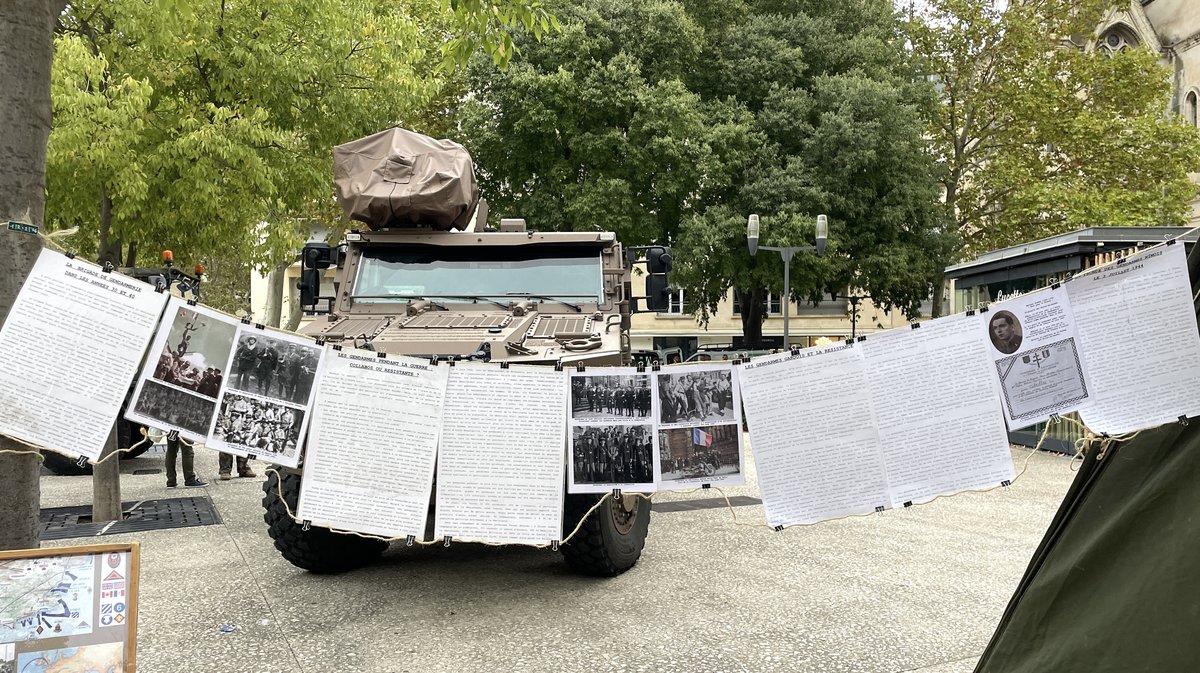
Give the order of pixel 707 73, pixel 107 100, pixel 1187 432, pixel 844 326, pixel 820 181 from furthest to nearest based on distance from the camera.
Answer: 1. pixel 844 326
2. pixel 707 73
3. pixel 820 181
4. pixel 107 100
5. pixel 1187 432

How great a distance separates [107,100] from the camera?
871 centimetres

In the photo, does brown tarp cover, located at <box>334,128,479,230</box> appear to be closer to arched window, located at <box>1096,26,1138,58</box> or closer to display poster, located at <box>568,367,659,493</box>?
display poster, located at <box>568,367,659,493</box>

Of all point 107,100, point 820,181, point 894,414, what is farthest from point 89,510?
point 820,181

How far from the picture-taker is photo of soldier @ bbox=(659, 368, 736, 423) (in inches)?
123

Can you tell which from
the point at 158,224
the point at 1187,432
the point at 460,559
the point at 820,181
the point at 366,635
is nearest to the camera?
the point at 1187,432

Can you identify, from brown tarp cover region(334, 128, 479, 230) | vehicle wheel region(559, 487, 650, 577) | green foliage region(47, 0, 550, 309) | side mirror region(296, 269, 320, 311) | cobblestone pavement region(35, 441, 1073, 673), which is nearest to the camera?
cobblestone pavement region(35, 441, 1073, 673)

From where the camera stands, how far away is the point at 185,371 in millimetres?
2896

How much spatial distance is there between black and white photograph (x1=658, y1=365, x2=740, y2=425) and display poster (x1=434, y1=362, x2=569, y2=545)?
0.37 metres

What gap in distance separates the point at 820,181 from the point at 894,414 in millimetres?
19754

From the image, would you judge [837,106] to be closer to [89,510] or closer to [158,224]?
[158,224]

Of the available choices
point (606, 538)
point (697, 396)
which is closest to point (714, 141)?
point (606, 538)

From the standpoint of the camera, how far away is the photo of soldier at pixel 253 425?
115 inches

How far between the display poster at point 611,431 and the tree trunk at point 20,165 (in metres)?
1.78

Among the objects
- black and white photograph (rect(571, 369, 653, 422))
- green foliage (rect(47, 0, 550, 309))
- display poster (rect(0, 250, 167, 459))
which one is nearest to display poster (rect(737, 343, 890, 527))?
black and white photograph (rect(571, 369, 653, 422))
